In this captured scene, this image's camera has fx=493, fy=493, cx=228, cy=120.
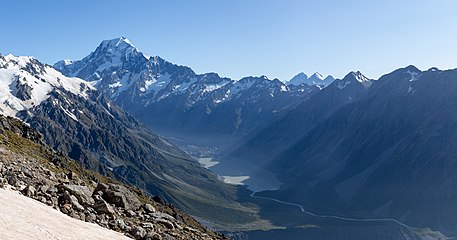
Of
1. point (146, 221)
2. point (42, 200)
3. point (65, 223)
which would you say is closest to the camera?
point (65, 223)

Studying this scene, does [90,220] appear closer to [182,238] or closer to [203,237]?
[182,238]

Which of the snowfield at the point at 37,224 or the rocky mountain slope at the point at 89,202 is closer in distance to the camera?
the snowfield at the point at 37,224

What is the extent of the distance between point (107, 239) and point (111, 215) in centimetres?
634

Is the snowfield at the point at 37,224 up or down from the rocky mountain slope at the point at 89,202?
down

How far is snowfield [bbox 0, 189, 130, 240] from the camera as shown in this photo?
2517 cm

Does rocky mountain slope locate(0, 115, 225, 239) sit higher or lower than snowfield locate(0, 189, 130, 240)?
higher

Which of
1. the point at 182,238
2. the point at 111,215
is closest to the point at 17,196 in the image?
the point at 111,215

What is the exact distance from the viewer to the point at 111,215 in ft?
117

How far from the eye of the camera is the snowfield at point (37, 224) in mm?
25172

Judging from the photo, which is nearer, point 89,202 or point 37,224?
point 37,224

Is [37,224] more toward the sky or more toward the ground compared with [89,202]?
more toward the ground

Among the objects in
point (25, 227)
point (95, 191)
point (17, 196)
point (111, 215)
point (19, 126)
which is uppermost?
point (19, 126)

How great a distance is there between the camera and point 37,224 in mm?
26703

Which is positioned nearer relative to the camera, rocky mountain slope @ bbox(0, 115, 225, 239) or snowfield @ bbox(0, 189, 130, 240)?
snowfield @ bbox(0, 189, 130, 240)
